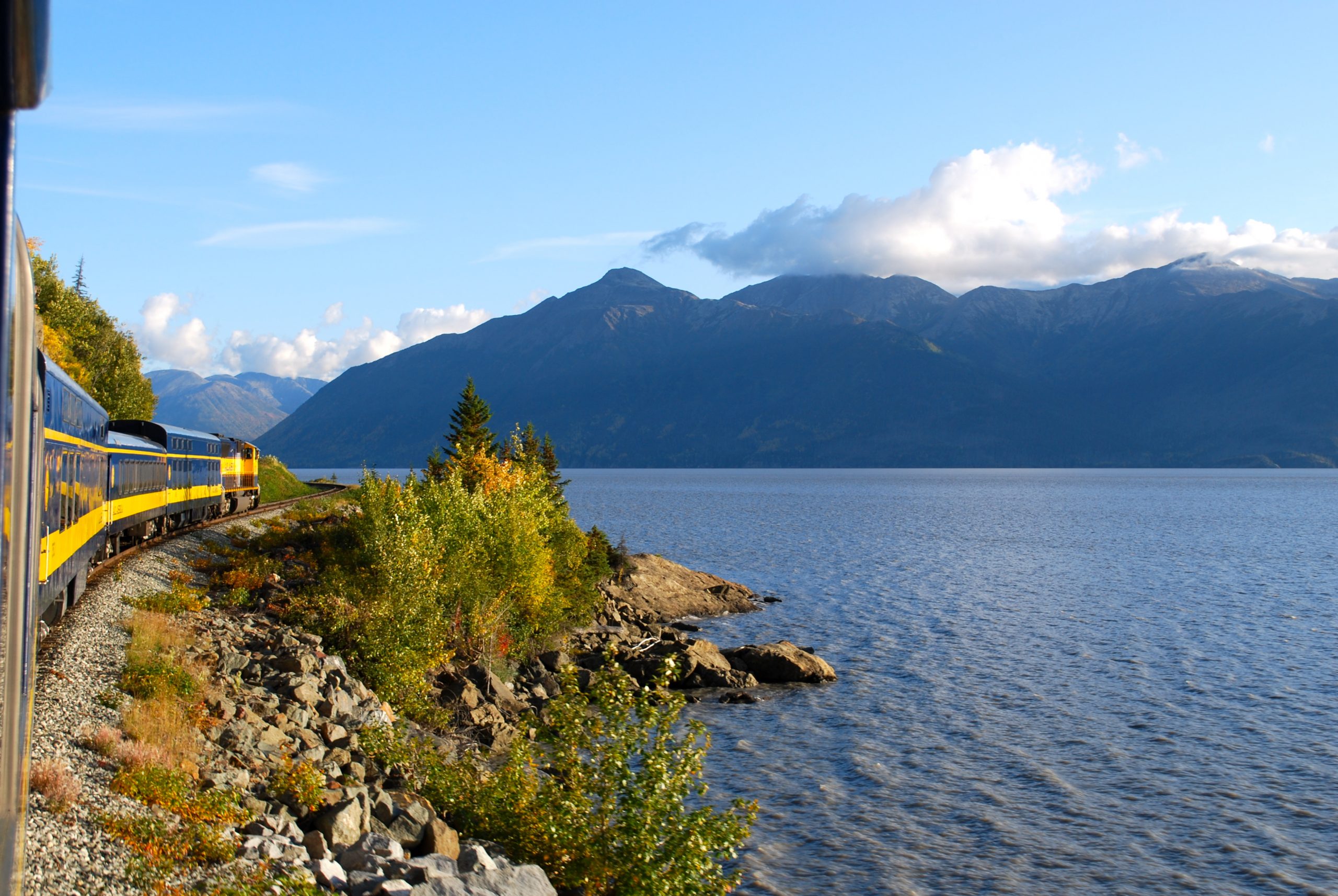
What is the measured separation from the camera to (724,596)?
2692 inches

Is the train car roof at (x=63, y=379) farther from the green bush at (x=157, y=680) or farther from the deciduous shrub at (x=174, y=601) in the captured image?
the deciduous shrub at (x=174, y=601)

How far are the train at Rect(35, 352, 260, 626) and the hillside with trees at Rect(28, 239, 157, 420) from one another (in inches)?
850

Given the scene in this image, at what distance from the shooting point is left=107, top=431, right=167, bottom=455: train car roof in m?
32.7

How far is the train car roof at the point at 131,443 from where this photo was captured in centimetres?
3269

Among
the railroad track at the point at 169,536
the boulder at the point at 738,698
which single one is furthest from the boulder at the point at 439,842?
the boulder at the point at 738,698

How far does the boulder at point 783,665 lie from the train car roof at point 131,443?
2657cm

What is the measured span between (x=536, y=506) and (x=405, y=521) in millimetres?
10272

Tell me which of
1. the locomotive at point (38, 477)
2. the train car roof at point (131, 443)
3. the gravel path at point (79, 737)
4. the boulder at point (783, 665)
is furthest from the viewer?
the boulder at point (783, 665)

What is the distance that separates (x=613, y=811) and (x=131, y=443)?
2629 cm

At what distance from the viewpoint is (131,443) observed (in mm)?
36438

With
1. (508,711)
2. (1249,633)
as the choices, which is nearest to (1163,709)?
(1249,633)

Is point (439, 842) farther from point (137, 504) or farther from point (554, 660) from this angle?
point (554, 660)

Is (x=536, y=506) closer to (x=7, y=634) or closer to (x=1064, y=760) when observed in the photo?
(x=1064, y=760)

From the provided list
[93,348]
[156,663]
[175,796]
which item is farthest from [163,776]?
[93,348]
